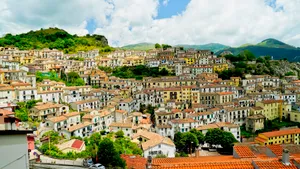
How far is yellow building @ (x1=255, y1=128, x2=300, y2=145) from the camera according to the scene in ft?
118

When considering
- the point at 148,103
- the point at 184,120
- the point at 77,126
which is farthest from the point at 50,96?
the point at 184,120

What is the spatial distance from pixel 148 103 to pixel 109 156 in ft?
86.2

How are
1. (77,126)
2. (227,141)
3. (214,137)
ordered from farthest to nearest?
(214,137)
(227,141)
(77,126)

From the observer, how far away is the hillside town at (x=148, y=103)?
30.9 m

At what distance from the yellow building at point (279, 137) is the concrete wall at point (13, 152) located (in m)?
36.1

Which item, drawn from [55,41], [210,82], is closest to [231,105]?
[210,82]

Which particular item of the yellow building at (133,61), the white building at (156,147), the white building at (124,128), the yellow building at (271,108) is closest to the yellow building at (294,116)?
the yellow building at (271,108)

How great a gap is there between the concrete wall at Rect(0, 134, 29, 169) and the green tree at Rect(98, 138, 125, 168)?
53.7 ft

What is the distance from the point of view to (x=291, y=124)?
46438mm

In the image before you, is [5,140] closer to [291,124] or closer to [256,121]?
[256,121]

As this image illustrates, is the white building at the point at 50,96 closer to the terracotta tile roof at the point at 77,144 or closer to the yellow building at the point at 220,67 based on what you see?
the terracotta tile roof at the point at 77,144

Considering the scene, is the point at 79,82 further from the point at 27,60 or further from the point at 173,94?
the point at 173,94

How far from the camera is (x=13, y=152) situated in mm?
4066

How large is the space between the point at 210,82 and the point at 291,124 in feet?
51.4
